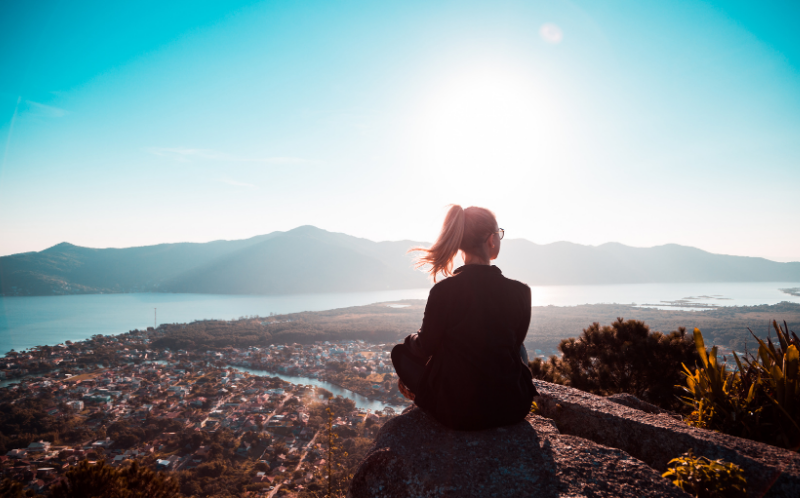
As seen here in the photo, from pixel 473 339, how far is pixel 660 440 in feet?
6.25

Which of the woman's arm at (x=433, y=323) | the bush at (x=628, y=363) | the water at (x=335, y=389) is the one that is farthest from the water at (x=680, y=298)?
the woman's arm at (x=433, y=323)

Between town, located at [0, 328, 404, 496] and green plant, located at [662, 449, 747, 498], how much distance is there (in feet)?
10.5

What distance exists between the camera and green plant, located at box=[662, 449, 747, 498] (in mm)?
1648

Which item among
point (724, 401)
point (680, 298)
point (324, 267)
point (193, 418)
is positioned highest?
point (324, 267)

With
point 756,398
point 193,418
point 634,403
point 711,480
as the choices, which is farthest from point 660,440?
point 193,418

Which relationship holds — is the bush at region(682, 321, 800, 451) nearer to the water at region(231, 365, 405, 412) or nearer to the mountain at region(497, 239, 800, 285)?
the water at region(231, 365, 405, 412)

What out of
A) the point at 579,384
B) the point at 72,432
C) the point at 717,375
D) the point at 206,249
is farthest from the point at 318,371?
the point at 206,249

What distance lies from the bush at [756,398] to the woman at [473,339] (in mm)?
2032

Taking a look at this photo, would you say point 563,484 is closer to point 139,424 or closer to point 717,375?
point 717,375

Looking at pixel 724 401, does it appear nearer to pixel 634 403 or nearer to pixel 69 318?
pixel 634 403

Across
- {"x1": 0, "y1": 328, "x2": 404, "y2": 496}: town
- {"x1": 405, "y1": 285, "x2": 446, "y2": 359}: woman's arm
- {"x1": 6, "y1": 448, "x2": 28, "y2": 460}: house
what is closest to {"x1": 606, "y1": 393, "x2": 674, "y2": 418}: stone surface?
{"x1": 405, "y1": 285, "x2": 446, "y2": 359}: woman's arm

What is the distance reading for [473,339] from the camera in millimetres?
2209

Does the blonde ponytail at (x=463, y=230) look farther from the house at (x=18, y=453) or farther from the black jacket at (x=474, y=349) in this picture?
the house at (x=18, y=453)

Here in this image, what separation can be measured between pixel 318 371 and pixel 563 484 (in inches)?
1431
